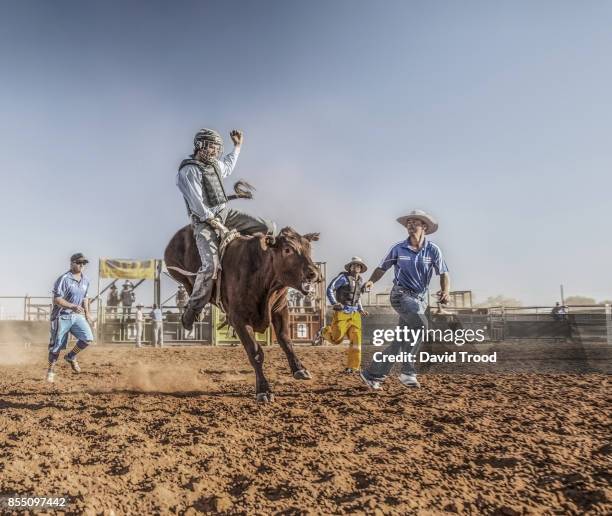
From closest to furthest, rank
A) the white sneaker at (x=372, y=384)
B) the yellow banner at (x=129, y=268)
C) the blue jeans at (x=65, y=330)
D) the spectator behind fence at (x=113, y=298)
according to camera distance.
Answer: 1. the white sneaker at (x=372, y=384)
2. the blue jeans at (x=65, y=330)
3. the yellow banner at (x=129, y=268)
4. the spectator behind fence at (x=113, y=298)

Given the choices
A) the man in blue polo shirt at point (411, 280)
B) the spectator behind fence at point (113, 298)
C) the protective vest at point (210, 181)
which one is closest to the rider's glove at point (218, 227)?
the protective vest at point (210, 181)

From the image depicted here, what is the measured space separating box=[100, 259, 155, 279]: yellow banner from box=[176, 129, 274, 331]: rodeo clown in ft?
49.7

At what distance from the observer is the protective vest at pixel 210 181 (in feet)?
19.2

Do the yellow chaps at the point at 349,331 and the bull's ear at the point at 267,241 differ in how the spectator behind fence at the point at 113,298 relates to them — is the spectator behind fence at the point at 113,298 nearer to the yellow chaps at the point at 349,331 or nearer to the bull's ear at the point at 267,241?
the yellow chaps at the point at 349,331

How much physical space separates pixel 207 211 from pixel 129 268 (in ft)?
52.5

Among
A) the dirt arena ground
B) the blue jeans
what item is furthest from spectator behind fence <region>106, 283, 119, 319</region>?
the dirt arena ground

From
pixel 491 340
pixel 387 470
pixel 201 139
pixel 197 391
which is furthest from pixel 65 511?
pixel 491 340

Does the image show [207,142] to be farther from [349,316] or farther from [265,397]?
[349,316]

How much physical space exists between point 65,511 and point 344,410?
2510 mm

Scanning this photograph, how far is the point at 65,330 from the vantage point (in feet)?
26.5

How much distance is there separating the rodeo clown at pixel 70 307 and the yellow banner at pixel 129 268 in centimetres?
1227

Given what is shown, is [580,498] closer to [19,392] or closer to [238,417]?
[238,417]

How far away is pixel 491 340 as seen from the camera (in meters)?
17.6

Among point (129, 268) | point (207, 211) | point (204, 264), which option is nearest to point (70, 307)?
point (204, 264)
